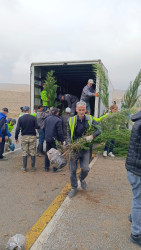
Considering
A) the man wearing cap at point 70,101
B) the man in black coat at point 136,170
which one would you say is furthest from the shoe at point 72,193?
the man wearing cap at point 70,101

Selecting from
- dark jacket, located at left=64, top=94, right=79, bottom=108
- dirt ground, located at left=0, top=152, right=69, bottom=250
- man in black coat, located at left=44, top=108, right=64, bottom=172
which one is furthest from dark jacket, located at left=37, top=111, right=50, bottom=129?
dark jacket, located at left=64, top=94, right=79, bottom=108

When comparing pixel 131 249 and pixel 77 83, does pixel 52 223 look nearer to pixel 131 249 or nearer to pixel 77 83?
pixel 131 249

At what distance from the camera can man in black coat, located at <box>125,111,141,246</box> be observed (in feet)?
7.63

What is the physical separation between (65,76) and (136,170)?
318 inches

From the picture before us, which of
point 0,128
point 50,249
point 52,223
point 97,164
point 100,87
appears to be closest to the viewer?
point 50,249

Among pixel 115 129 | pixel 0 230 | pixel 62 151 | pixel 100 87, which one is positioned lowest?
pixel 0 230

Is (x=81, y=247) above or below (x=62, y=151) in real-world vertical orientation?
below

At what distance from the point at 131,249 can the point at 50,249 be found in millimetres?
967

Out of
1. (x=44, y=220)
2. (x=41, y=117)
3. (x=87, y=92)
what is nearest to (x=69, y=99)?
(x=87, y=92)

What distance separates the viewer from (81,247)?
2.35 meters

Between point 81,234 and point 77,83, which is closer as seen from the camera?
point 81,234

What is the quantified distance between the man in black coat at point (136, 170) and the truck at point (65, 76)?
4.72 m

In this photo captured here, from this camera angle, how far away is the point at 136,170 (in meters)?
2.36

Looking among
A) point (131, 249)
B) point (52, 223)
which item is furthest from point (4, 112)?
point (131, 249)
